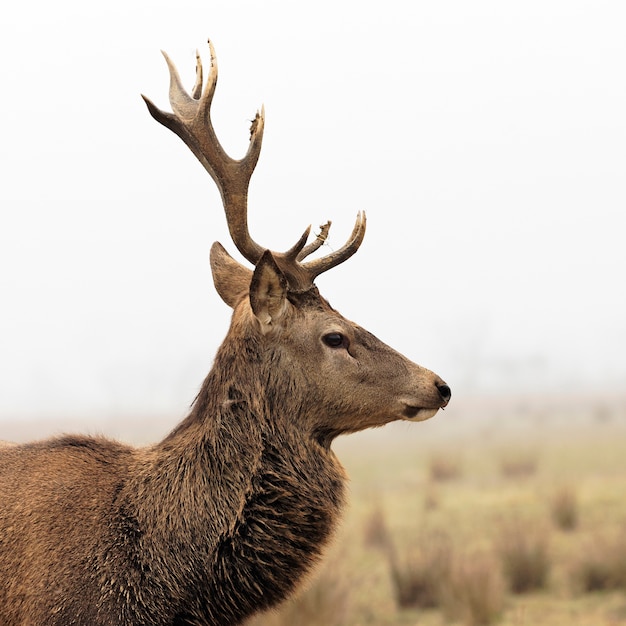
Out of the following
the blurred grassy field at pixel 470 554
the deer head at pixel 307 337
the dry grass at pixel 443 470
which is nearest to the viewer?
the deer head at pixel 307 337

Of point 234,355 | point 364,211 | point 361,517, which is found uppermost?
point 364,211

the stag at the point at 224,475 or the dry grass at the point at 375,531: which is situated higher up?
the stag at the point at 224,475

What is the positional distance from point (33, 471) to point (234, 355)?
1.08 m

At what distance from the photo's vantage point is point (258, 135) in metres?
4.93

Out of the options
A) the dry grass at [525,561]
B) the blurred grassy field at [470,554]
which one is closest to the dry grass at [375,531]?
the blurred grassy field at [470,554]

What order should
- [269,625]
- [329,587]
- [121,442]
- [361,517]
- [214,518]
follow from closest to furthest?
[214,518], [121,442], [269,625], [329,587], [361,517]

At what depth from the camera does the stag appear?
13.2 ft

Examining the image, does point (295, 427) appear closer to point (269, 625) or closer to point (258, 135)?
point (258, 135)

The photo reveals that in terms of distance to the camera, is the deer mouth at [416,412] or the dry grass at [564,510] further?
the dry grass at [564,510]

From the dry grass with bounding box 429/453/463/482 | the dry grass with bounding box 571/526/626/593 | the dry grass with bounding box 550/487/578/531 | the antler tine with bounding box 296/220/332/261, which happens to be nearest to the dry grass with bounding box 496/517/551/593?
the dry grass with bounding box 571/526/626/593

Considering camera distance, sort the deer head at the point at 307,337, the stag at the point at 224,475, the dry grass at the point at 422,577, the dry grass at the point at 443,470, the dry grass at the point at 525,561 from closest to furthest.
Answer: the stag at the point at 224,475, the deer head at the point at 307,337, the dry grass at the point at 422,577, the dry grass at the point at 525,561, the dry grass at the point at 443,470

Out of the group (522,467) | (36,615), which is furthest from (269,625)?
(522,467)

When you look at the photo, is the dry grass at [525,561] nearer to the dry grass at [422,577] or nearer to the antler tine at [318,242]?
the dry grass at [422,577]

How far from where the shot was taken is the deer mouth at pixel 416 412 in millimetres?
4660
